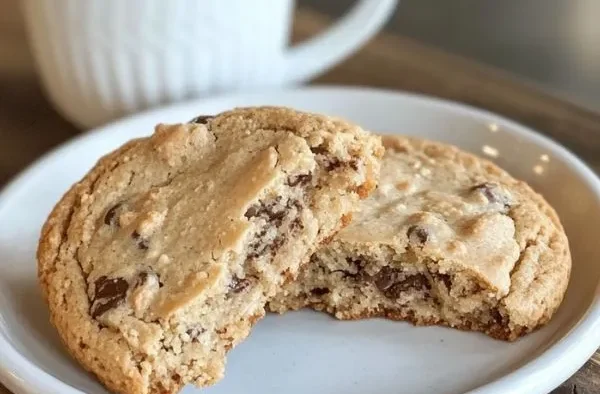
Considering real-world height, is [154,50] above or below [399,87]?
above

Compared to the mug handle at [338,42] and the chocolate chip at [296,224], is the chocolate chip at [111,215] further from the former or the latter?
the mug handle at [338,42]

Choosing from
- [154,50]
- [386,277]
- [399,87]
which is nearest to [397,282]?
[386,277]

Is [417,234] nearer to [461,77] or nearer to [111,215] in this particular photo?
[111,215]

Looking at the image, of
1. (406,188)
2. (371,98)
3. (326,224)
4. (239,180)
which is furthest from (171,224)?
(371,98)

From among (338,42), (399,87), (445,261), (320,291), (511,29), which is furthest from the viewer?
(511,29)

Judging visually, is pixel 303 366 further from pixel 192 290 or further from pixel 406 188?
pixel 406 188

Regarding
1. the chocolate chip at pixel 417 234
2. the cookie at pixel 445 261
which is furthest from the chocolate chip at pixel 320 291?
the chocolate chip at pixel 417 234
